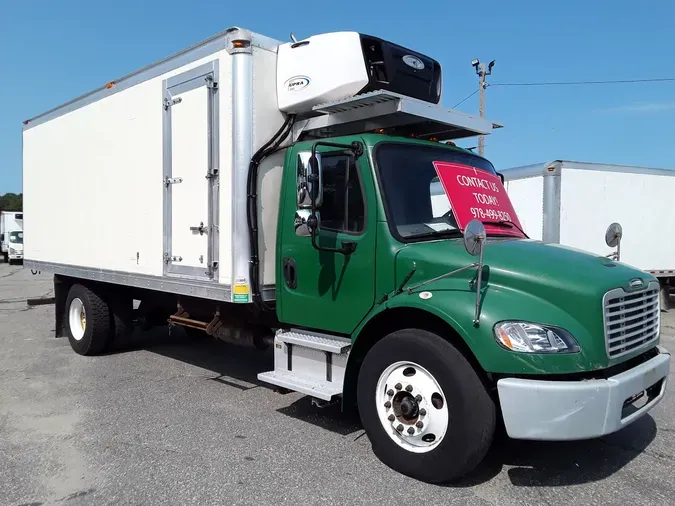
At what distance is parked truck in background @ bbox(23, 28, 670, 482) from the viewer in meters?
3.70

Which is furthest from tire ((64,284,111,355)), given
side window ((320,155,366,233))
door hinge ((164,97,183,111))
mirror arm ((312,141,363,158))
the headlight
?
the headlight

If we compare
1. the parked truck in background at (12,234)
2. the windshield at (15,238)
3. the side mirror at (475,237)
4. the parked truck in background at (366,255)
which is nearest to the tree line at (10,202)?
the parked truck in background at (12,234)

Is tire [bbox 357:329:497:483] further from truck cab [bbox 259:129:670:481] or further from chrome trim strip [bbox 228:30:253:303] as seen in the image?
chrome trim strip [bbox 228:30:253:303]

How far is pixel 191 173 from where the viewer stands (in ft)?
19.1

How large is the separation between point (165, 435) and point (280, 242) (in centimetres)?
191

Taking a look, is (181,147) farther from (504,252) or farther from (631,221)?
(631,221)

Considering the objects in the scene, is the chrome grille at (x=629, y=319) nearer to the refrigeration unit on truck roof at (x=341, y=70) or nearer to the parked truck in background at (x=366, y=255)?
the parked truck in background at (x=366, y=255)

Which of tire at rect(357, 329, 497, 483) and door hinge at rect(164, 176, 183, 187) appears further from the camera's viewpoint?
door hinge at rect(164, 176, 183, 187)

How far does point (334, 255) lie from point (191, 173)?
1946 mm

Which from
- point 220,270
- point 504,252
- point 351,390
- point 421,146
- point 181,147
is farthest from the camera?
point 181,147

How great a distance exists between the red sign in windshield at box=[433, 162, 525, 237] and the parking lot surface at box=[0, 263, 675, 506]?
181 cm

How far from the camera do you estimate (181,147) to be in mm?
5965

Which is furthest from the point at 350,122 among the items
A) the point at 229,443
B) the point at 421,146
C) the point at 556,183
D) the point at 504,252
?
the point at 556,183

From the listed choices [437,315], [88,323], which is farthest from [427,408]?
[88,323]
